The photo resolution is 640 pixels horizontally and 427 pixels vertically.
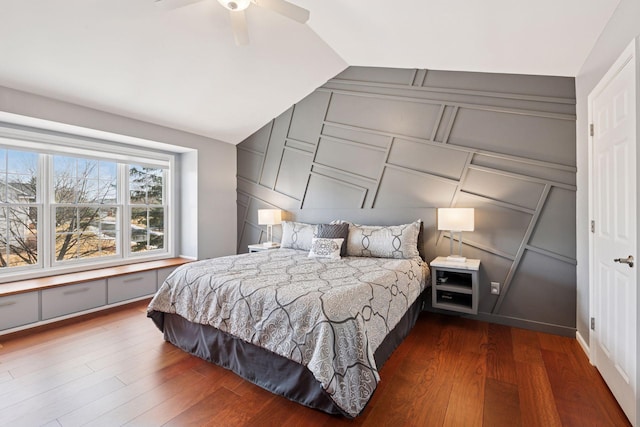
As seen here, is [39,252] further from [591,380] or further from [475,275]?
[591,380]

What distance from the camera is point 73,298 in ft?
10.3

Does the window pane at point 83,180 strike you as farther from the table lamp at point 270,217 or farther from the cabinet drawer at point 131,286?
the table lamp at point 270,217

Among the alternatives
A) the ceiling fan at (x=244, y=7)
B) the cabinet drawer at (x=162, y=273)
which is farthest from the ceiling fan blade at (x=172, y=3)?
the cabinet drawer at (x=162, y=273)

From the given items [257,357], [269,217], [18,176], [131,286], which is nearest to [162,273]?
[131,286]

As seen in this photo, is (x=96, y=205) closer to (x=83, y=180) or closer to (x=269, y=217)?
(x=83, y=180)

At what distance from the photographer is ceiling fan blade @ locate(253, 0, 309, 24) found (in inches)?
84.5

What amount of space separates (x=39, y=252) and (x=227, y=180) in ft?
7.99

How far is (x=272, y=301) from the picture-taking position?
1893 millimetres

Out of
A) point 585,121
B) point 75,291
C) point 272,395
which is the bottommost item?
point 272,395

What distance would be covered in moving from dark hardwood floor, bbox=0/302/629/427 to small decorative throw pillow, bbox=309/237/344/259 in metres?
1.11

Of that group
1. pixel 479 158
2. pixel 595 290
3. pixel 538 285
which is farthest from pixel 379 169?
pixel 595 290

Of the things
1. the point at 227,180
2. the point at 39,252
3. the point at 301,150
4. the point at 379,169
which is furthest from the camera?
the point at 227,180

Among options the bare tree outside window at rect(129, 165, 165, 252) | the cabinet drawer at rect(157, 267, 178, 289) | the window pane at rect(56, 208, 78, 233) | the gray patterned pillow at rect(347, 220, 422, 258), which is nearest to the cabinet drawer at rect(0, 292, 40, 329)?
the window pane at rect(56, 208, 78, 233)

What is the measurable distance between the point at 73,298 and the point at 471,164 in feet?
14.6
